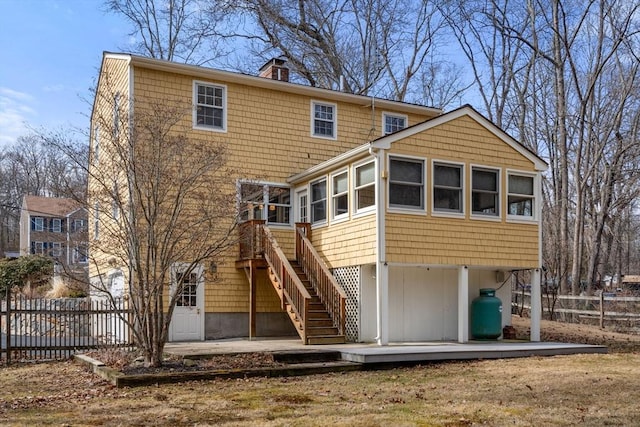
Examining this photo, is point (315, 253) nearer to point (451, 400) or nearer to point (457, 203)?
point (457, 203)

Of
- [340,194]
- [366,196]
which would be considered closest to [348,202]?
[340,194]

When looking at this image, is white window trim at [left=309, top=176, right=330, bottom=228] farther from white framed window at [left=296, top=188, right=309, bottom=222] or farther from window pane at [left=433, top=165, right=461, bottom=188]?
window pane at [left=433, top=165, right=461, bottom=188]

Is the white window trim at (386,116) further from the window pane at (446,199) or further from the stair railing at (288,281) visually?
the stair railing at (288,281)

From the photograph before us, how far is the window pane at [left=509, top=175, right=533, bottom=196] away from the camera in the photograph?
16453mm

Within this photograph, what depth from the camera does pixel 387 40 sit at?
103 ft

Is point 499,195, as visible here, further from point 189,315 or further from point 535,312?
point 189,315

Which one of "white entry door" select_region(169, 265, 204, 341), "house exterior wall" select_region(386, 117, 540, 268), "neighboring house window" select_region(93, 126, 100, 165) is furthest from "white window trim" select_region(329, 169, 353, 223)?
"neighboring house window" select_region(93, 126, 100, 165)

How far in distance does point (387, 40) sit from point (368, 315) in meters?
19.5

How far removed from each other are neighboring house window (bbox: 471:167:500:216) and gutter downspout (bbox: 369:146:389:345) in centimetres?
268

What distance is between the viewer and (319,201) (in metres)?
17.2

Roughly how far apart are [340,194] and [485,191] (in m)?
3.55

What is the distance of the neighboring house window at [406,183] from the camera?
14852 mm

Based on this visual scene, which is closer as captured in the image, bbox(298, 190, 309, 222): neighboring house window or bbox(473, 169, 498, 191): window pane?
bbox(473, 169, 498, 191): window pane

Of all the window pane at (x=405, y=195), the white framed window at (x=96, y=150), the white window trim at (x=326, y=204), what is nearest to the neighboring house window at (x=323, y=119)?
the white window trim at (x=326, y=204)
